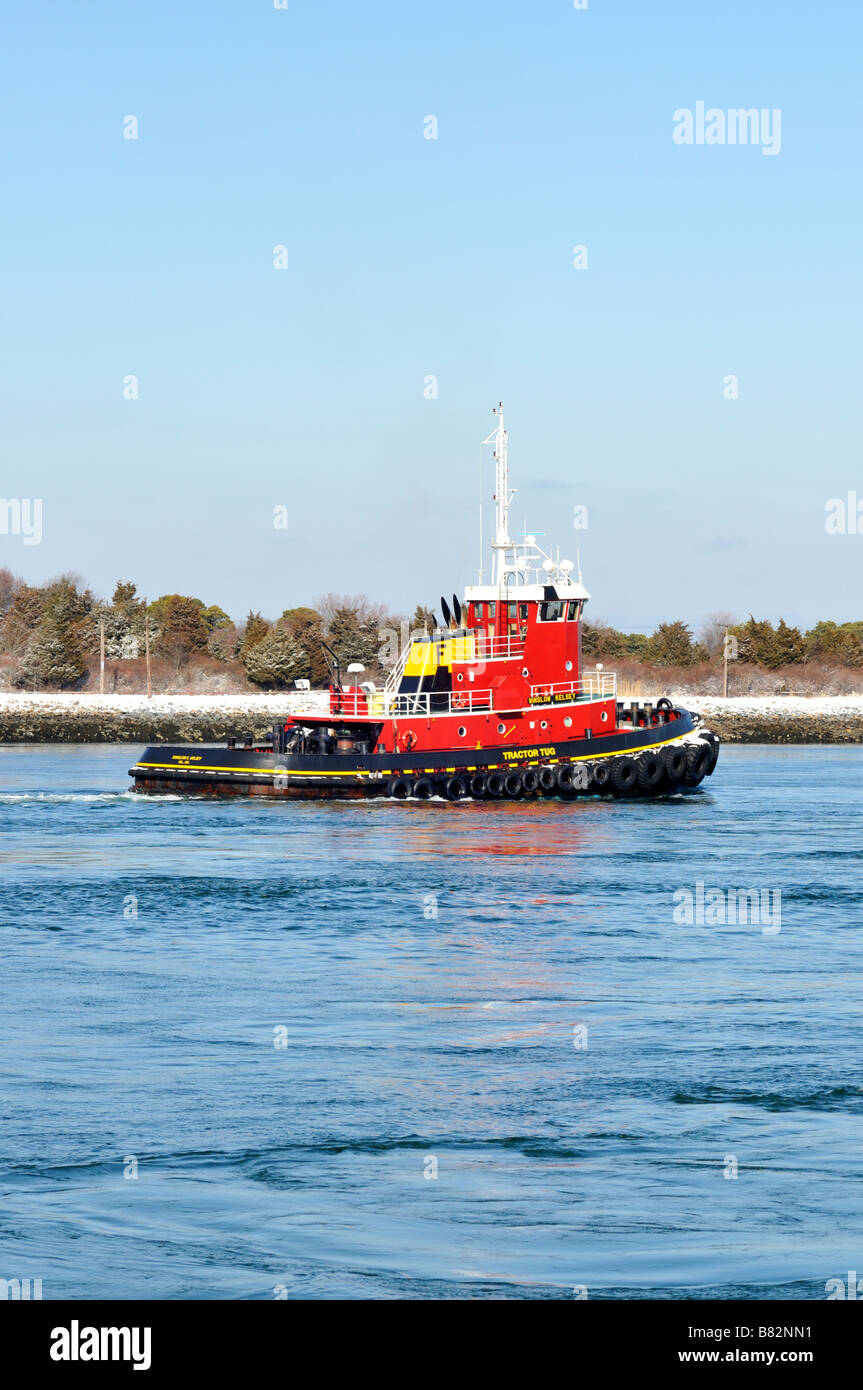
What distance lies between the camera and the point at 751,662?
440 ft

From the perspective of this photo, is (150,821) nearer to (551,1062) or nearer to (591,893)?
(591,893)

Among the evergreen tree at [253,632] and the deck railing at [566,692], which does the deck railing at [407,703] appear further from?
the evergreen tree at [253,632]

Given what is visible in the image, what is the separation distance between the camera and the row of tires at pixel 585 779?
49281mm

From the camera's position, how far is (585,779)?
163 feet

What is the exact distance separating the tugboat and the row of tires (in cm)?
4

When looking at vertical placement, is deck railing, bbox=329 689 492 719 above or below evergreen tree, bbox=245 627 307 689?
below

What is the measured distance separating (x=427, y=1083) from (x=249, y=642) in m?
122

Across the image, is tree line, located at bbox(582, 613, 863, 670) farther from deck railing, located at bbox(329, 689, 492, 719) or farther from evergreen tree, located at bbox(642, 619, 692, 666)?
deck railing, located at bbox(329, 689, 492, 719)

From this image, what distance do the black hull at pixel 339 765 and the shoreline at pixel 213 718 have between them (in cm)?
3941

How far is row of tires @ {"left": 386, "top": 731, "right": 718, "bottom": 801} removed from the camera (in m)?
49.3

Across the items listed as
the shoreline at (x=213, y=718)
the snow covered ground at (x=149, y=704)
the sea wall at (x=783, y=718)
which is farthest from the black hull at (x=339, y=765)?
the snow covered ground at (x=149, y=704)

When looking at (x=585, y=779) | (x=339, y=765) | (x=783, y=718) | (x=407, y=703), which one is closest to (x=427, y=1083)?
(x=585, y=779)

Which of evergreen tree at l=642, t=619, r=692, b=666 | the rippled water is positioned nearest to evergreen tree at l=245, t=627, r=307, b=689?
evergreen tree at l=642, t=619, r=692, b=666
